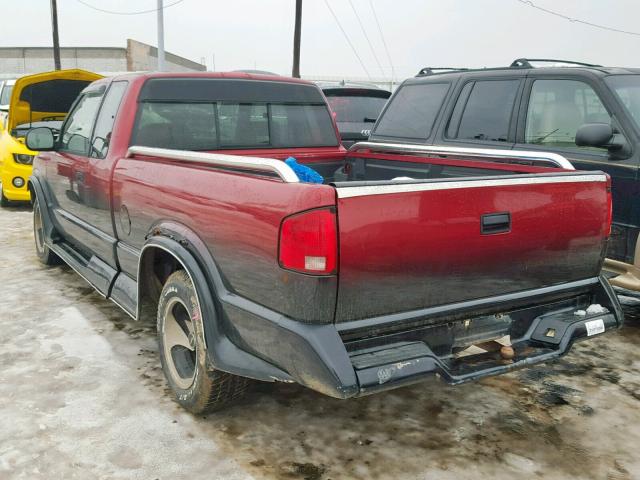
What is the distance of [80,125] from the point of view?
508 cm

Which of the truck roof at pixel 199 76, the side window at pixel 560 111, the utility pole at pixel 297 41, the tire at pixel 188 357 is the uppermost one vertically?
the utility pole at pixel 297 41

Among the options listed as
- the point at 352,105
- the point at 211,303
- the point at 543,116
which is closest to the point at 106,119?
the point at 211,303

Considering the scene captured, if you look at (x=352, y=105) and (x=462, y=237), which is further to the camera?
(x=352, y=105)

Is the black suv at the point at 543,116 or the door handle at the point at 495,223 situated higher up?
the black suv at the point at 543,116

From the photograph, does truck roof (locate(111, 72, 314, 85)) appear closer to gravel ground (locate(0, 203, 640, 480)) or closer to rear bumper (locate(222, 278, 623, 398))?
gravel ground (locate(0, 203, 640, 480))

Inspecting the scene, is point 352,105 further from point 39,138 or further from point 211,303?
point 211,303

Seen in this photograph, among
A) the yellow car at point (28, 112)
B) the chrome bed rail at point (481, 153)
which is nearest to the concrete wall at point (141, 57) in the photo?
the yellow car at point (28, 112)

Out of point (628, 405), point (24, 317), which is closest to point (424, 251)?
→ point (628, 405)

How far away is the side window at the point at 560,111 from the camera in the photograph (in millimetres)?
4820

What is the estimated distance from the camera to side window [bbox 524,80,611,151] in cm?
482

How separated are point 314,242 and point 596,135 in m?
2.91

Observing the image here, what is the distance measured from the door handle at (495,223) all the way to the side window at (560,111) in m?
2.35

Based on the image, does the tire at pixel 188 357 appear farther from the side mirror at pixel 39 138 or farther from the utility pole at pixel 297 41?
the utility pole at pixel 297 41

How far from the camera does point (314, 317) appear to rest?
244cm
